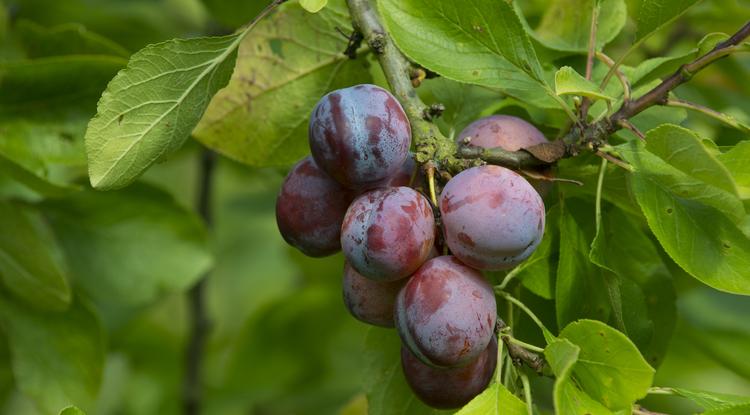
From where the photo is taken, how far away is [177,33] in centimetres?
294

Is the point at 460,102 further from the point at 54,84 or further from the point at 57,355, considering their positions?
the point at 57,355

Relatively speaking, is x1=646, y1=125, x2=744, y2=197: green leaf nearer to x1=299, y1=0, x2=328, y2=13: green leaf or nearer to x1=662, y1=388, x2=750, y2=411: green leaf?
x1=662, y1=388, x2=750, y2=411: green leaf

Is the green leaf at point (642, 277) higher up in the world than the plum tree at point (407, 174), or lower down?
lower down

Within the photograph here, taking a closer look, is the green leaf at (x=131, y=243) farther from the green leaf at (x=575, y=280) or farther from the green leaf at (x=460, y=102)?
the green leaf at (x=575, y=280)

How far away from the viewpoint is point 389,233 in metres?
1.06

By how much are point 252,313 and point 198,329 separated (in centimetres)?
54

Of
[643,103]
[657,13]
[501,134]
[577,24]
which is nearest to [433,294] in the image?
[501,134]

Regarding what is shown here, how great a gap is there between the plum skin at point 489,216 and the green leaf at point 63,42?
873 millimetres

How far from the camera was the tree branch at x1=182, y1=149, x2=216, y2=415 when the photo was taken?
2.52 meters

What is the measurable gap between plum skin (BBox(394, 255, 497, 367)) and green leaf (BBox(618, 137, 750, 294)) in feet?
0.84

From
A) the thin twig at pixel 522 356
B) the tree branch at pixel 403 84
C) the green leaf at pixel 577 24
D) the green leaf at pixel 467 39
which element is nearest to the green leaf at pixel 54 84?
the tree branch at pixel 403 84

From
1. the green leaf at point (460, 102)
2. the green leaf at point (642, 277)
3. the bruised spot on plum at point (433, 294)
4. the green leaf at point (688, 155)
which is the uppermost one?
the green leaf at point (688, 155)

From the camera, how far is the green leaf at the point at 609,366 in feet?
3.44

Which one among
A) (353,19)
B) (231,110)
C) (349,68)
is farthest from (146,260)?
(353,19)
